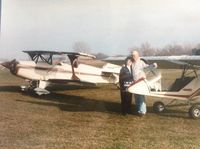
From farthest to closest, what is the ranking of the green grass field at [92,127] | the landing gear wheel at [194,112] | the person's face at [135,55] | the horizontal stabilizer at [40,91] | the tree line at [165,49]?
the horizontal stabilizer at [40,91] → the landing gear wheel at [194,112] → the person's face at [135,55] → the tree line at [165,49] → the green grass field at [92,127]

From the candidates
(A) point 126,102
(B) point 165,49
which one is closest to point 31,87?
(A) point 126,102

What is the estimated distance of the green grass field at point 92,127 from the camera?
4.23 m

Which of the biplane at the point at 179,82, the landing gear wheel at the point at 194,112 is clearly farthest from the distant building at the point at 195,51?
the landing gear wheel at the point at 194,112

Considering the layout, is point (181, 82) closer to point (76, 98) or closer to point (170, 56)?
point (170, 56)

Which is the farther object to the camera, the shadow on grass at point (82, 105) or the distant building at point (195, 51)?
the shadow on grass at point (82, 105)

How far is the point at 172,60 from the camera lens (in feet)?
20.0

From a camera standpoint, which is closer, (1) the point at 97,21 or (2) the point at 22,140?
(2) the point at 22,140

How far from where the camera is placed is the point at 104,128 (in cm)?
500

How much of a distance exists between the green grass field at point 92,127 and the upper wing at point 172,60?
0.25 metres

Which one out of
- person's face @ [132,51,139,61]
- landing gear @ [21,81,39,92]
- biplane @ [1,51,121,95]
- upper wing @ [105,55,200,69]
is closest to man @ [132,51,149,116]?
person's face @ [132,51,139,61]

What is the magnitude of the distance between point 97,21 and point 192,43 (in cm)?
140

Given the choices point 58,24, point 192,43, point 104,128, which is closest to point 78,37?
point 58,24

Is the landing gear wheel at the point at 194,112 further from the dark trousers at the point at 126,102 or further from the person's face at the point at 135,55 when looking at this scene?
the person's face at the point at 135,55

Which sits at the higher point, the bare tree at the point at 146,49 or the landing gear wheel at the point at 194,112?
the bare tree at the point at 146,49
